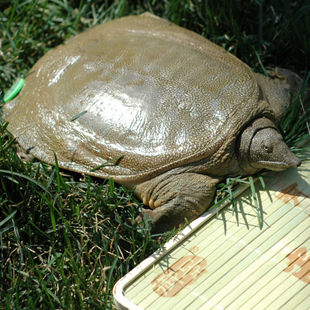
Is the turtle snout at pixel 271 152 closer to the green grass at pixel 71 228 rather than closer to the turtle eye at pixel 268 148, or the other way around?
the turtle eye at pixel 268 148

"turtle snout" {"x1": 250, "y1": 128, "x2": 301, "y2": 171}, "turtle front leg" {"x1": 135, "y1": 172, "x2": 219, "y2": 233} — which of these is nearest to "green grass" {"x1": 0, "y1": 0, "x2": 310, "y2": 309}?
"turtle front leg" {"x1": 135, "y1": 172, "x2": 219, "y2": 233}

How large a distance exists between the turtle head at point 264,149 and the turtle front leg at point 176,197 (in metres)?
0.24

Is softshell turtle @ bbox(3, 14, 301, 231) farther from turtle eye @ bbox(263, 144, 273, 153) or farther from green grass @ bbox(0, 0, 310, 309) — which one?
green grass @ bbox(0, 0, 310, 309)

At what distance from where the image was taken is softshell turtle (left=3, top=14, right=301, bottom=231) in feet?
8.45

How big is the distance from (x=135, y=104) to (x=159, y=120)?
0.18 metres

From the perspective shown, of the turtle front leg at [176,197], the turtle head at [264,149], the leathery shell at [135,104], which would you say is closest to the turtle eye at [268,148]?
the turtle head at [264,149]

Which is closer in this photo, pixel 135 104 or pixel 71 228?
pixel 71 228

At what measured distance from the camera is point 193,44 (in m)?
3.04

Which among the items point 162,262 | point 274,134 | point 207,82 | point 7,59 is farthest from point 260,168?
point 7,59

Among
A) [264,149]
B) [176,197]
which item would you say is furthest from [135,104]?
[264,149]

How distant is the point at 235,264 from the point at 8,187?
1.31m

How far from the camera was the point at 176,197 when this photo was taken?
8.54 feet

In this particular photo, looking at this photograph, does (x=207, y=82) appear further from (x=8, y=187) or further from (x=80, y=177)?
(x=8, y=187)

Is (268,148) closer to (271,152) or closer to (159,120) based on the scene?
(271,152)
